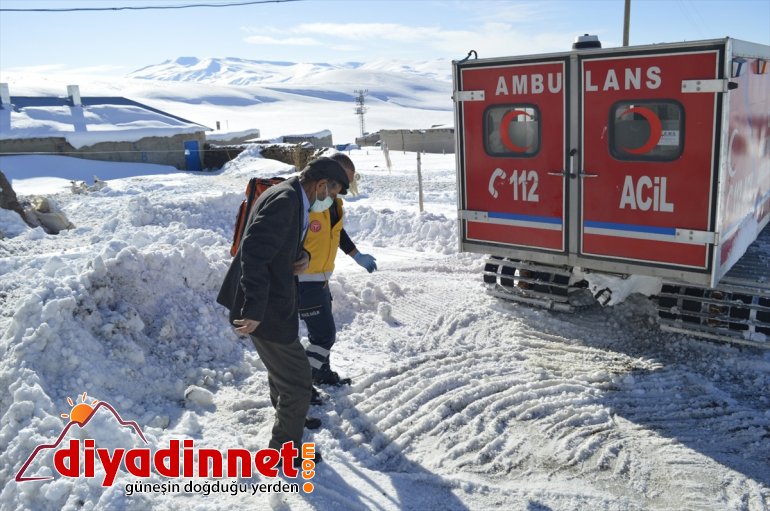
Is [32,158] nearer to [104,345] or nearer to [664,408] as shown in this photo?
[104,345]

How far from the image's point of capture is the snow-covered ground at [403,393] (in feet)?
13.2

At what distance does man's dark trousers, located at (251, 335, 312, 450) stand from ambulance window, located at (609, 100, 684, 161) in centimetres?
350

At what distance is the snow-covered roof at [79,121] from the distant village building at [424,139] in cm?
1241

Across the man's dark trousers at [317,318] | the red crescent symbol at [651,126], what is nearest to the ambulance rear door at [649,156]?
the red crescent symbol at [651,126]

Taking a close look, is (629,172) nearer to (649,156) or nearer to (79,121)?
(649,156)

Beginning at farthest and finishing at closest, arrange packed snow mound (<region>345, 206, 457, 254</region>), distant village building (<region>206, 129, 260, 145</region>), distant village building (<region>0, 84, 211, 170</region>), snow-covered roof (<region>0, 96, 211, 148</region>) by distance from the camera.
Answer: distant village building (<region>206, 129, 260, 145</region>) → snow-covered roof (<region>0, 96, 211, 148</region>) → distant village building (<region>0, 84, 211, 170</region>) → packed snow mound (<region>345, 206, 457, 254</region>)

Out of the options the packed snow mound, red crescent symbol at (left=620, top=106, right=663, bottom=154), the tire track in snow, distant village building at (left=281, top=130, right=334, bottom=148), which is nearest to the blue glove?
the tire track in snow

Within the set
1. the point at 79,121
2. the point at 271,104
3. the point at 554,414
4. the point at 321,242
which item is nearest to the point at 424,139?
the point at 79,121

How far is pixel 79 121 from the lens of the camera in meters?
31.0

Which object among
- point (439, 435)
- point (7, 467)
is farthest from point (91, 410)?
point (439, 435)

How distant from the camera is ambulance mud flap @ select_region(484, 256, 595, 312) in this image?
282 inches

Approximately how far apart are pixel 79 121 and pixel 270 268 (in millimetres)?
31122

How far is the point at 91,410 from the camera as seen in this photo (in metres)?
4.24

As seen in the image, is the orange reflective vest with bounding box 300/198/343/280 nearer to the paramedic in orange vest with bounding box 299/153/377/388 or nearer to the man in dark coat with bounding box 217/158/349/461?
the paramedic in orange vest with bounding box 299/153/377/388
